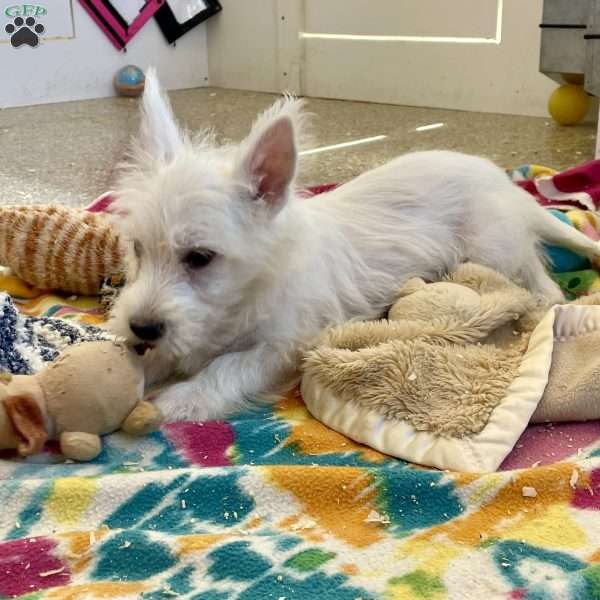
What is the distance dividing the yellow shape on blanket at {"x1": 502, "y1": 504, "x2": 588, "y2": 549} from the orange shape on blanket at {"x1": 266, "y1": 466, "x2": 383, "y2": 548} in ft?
0.75

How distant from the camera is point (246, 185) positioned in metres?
1.83

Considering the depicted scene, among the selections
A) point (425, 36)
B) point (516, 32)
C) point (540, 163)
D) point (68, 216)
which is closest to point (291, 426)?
point (68, 216)

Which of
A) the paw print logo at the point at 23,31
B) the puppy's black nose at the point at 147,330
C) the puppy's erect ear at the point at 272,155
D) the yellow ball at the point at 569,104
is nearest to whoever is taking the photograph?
the puppy's black nose at the point at 147,330

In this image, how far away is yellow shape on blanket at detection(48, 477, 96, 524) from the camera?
133cm

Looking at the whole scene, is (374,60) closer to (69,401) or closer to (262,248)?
(262,248)

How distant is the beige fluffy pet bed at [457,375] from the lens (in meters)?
1.56

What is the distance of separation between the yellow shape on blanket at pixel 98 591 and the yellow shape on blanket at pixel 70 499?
0.20m

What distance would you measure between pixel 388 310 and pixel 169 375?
639 mm

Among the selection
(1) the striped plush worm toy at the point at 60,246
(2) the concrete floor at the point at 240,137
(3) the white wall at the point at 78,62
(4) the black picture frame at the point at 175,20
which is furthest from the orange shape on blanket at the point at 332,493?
(4) the black picture frame at the point at 175,20

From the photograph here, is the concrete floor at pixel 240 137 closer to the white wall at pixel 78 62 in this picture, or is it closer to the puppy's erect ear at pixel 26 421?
the white wall at pixel 78 62

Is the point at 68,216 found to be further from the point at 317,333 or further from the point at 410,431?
the point at 410,431

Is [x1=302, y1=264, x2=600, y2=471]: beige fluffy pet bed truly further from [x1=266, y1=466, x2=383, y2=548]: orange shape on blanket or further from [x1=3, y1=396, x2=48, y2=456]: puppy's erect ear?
[x1=3, y1=396, x2=48, y2=456]: puppy's erect ear

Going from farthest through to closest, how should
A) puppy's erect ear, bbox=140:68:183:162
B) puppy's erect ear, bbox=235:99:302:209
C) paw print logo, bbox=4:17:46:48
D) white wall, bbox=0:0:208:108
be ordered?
white wall, bbox=0:0:208:108, paw print logo, bbox=4:17:46:48, puppy's erect ear, bbox=140:68:183:162, puppy's erect ear, bbox=235:99:302:209

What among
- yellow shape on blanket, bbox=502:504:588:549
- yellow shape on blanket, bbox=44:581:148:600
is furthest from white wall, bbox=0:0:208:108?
→ yellow shape on blanket, bbox=502:504:588:549
